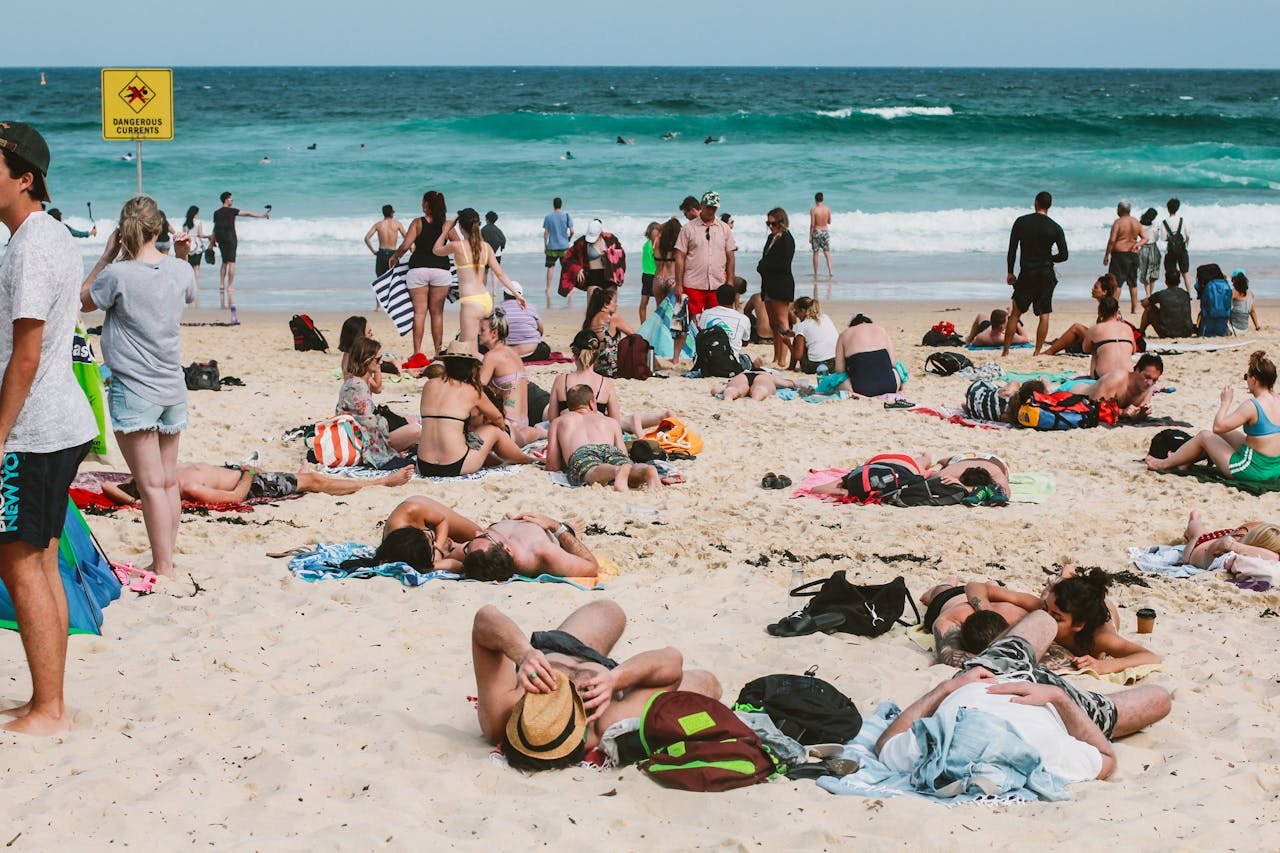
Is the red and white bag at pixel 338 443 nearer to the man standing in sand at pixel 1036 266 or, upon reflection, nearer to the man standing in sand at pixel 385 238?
the man standing in sand at pixel 385 238

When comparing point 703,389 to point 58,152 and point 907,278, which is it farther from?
point 58,152

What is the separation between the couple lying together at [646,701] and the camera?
13.4 ft

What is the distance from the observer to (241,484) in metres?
7.35

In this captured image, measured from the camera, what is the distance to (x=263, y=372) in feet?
37.3

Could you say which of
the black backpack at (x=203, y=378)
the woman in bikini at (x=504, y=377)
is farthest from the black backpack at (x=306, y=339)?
the woman in bikini at (x=504, y=377)

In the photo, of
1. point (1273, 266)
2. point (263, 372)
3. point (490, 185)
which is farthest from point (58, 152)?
point (1273, 266)

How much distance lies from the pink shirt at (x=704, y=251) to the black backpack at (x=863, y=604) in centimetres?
671

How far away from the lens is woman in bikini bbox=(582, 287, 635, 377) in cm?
1095

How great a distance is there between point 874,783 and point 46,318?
9.15 feet

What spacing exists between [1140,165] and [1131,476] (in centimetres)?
2955

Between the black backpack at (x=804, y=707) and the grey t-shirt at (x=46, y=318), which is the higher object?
the grey t-shirt at (x=46, y=318)

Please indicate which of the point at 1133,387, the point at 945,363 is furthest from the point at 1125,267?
the point at 1133,387

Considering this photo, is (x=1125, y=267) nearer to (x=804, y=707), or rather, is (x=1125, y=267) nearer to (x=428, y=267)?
(x=428, y=267)

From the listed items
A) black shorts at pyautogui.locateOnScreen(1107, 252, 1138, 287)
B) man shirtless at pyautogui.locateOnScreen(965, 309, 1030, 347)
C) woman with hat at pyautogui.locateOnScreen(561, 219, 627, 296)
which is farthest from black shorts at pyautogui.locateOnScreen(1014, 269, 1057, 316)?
woman with hat at pyautogui.locateOnScreen(561, 219, 627, 296)
